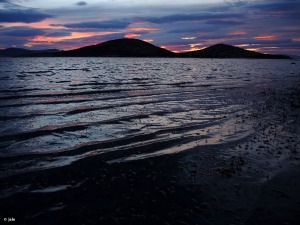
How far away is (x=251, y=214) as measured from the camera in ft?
24.0

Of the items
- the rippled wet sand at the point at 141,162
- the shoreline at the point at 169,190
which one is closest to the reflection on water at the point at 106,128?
the rippled wet sand at the point at 141,162

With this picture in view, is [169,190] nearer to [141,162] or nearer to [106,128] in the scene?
[141,162]

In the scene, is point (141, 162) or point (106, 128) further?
point (106, 128)

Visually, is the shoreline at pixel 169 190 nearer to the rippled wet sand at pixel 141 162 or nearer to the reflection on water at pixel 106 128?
the rippled wet sand at pixel 141 162

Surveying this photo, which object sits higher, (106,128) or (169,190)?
(106,128)

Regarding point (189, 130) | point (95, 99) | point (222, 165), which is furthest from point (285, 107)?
point (95, 99)

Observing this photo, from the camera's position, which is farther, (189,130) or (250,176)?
(189,130)

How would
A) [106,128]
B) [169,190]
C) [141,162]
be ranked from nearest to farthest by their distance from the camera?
[169,190] < [141,162] < [106,128]

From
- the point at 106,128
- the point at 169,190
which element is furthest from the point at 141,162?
the point at 106,128

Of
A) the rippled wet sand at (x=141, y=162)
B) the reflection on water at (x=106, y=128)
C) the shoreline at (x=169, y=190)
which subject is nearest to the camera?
the shoreline at (x=169, y=190)

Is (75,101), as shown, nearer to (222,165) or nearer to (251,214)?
(222,165)

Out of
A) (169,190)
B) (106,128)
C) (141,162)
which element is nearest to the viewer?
(169,190)

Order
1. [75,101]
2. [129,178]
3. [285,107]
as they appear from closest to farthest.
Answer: [129,178] → [285,107] → [75,101]

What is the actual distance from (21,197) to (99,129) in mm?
8123
